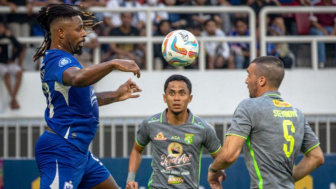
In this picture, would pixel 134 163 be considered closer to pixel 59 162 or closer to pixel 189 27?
pixel 59 162

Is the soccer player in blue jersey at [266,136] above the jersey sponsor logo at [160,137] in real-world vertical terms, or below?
above

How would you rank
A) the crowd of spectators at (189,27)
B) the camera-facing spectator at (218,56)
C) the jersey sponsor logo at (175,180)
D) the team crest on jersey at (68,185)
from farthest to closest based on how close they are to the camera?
the camera-facing spectator at (218,56)
the crowd of spectators at (189,27)
the jersey sponsor logo at (175,180)
the team crest on jersey at (68,185)

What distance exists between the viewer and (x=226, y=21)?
11.8m

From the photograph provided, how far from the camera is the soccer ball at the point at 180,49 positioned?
698 cm

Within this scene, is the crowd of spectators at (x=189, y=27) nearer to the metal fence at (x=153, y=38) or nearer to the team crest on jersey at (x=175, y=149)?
the metal fence at (x=153, y=38)

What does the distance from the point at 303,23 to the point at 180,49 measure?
5.27 m

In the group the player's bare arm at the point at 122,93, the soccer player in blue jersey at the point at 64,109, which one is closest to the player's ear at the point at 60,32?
the soccer player in blue jersey at the point at 64,109

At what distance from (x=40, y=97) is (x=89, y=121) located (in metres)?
4.68

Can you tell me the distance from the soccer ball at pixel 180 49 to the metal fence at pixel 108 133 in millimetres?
2963

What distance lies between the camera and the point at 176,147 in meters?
6.75

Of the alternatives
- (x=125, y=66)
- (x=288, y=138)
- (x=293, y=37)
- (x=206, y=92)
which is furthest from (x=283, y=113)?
(x=293, y=37)

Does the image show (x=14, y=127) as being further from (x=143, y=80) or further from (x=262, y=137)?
(x=262, y=137)

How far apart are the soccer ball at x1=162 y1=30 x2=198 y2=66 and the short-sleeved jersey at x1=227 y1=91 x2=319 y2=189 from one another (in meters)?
1.81

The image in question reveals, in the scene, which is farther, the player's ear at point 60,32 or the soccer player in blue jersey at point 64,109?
the player's ear at point 60,32
